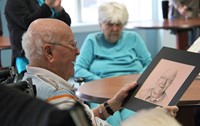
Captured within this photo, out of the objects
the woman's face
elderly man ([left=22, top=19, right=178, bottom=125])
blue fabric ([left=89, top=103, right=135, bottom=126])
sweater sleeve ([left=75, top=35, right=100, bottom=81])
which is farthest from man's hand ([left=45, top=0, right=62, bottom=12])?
elderly man ([left=22, top=19, right=178, bottom=125])

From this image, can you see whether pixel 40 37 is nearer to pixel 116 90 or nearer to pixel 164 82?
pixel 164 82

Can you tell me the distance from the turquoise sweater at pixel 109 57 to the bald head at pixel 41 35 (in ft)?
4.47

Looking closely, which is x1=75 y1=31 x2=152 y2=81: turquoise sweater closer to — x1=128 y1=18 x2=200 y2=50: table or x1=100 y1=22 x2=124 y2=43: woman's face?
x1=100 y1=22 x2=124 y2=43: woman's face

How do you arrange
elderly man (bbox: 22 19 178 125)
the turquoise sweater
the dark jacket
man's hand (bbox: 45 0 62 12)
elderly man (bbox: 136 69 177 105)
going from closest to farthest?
elderly man (bbox: 22 19 178 125) → elderly man (bbox: 136 69 177 105) → man's hand (bbox: 45 0 62 12) → the dark jacket → the turquoise sweater

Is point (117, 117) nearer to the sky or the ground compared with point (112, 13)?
nearer to the ground

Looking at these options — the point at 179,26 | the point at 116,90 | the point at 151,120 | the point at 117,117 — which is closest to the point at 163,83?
the point at 116,90

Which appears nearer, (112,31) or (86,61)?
(86,61)

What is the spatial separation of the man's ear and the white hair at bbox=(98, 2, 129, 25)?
1.68m

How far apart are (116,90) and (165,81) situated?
18.3 inches

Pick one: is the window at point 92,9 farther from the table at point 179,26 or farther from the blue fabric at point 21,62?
the blue fabric at point 21,62

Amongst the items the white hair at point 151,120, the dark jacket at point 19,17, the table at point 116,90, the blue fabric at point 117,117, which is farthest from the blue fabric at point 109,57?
the white hair at point 151,120

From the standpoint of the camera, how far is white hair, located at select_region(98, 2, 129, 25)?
330 centimetres

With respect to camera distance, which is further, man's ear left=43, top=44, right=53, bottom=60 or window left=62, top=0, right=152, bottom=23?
window left=62, top=0, right=152, bottom=23

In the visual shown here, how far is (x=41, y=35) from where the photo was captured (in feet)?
5.36
